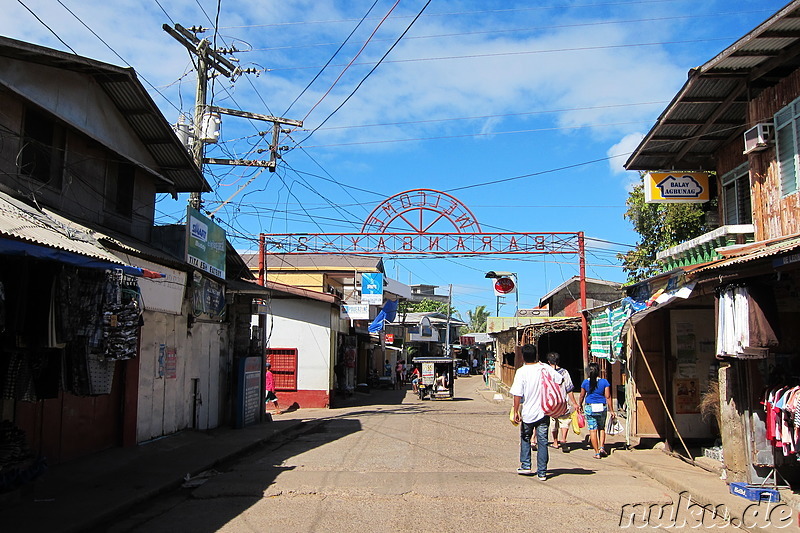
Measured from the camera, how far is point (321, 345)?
79.5 ft

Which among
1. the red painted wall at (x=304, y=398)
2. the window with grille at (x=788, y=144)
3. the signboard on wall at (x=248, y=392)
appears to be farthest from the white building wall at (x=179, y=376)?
the window with grille at (x=788, y=144)

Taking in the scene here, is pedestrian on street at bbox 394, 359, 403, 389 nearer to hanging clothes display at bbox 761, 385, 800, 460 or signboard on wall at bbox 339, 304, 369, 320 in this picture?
signboard on wall at bbox 339, 304, 369, 320

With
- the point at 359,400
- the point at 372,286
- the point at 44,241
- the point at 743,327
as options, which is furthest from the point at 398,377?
Result: the point at 44,241

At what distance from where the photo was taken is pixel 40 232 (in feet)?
23.1

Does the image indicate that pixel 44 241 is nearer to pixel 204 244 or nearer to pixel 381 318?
pixel 204 244

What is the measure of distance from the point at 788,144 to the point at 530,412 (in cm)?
593

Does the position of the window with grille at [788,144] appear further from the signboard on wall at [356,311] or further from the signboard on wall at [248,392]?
the signboard on wall at [356,311]

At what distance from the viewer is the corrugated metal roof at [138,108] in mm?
10242

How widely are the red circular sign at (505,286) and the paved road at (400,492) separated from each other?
658 inches

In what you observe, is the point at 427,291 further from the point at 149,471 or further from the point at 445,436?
the point at 149,471

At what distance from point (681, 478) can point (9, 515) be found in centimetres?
854

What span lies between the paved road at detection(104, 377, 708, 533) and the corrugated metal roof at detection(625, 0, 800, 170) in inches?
257

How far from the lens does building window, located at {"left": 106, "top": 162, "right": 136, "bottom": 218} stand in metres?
13.1

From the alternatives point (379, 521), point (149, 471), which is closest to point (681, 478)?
point (379, 521)
